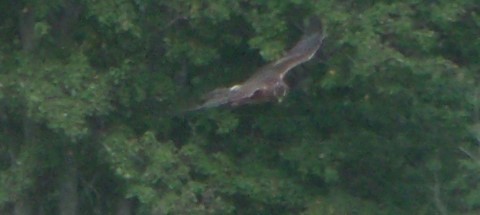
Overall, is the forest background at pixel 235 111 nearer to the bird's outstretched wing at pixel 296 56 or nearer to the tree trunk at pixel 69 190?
the tree trunk at pixel 69 190

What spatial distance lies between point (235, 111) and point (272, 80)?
6.94 feet

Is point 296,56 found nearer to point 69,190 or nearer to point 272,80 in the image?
point 272,80

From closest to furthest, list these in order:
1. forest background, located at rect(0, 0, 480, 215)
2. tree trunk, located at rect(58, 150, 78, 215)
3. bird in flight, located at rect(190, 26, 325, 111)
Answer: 1. bird in flight, located at rect(190, 26, 325, 111)
2. forest background, located at rect(0, 0, 480, 215)
3. tree trunk, located at rect(58, 150, 78, 215)

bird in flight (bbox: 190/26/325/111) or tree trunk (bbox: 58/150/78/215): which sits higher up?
bird in flight (bbox: 190/26/325/111)

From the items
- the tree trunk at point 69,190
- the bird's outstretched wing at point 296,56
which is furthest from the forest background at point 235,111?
the bird's outstretched wing at point 296,56

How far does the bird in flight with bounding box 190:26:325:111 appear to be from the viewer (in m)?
14.3

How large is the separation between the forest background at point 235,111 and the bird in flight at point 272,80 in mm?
162

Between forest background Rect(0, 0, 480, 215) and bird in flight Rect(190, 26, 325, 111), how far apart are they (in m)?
0.16

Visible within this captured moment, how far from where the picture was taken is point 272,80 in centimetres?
1438

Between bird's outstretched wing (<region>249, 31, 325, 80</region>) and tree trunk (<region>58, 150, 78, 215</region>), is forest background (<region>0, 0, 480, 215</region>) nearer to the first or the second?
tree trunk (<region>58, 150, 78, 215</region>)

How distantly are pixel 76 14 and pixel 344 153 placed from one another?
300cm

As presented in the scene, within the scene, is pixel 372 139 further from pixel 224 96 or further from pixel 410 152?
pixel 224 96

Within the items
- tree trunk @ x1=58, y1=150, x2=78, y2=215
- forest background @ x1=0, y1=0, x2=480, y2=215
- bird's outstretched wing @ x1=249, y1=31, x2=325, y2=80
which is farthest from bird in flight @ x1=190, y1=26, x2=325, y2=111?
tree trunk @ x1=58, y1=150, x2=78, y2=215

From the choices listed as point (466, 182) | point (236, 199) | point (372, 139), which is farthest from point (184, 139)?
point (466, 182)
